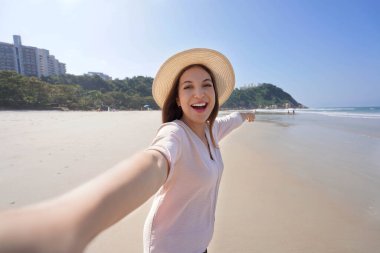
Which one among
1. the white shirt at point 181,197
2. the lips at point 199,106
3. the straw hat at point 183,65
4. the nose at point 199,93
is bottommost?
the white shirt at point 181,197

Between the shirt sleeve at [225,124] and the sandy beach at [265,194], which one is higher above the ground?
the shirt sleeve at [225,124]

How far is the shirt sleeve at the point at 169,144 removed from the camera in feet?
2.93

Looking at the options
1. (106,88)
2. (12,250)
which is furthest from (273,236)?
(106,88)

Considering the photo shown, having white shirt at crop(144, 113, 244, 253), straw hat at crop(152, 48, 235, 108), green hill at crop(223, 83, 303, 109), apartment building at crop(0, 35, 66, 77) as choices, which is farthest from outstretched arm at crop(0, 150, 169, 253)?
green hill at crop(223, 83, 303, 109)

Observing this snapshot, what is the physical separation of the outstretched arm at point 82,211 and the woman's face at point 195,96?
501 mm

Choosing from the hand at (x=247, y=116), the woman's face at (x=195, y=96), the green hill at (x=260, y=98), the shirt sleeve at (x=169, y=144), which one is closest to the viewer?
the shirt sleeve at (x=169, y=144)

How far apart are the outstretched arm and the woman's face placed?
1.64 ft

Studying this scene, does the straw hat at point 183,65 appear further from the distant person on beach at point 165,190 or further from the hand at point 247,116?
the hand at point 247,116

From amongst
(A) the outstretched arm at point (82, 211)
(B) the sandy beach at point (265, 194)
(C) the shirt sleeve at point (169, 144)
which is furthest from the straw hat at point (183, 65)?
(B) the sandy beach at point (265, 194)

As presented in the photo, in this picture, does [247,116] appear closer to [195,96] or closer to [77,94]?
[195,96]

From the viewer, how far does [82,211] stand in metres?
→ 0.52

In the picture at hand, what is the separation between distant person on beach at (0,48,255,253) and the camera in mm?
416

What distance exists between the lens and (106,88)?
74250mm

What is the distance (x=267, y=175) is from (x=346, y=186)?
1291 mm
